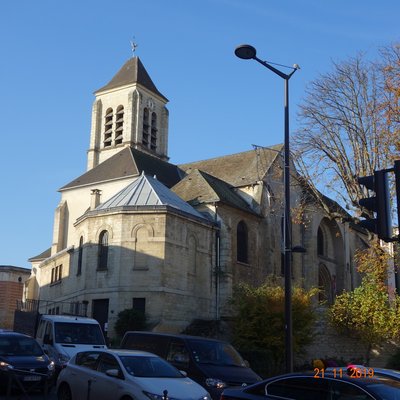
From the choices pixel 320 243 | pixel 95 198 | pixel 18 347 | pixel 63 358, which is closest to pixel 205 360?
pixel 18 347

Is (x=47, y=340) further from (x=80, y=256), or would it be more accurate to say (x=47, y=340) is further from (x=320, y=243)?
(x=320, y=243)

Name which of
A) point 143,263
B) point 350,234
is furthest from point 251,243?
point 350,234

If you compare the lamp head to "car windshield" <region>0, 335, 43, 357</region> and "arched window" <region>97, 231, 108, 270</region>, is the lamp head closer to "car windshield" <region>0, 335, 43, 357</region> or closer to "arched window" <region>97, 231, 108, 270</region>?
"car windshield" <region>0, 335, 43, 357</region>

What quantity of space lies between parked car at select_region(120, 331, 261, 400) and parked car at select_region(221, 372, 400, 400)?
424 centimetres

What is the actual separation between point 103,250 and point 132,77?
108ft

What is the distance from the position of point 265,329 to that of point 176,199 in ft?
37.9

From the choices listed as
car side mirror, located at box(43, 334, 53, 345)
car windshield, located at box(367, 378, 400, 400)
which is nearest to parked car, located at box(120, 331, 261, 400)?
car side mirror, located at box(43, 334, 53, 345)

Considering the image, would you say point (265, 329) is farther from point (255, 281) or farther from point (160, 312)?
point (255, 281)

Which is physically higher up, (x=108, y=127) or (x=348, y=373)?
(x=108, y=127)

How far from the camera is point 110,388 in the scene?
10516mm

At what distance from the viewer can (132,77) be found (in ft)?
197

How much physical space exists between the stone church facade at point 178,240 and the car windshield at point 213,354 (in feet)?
45.2

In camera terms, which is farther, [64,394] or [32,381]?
[32,381]

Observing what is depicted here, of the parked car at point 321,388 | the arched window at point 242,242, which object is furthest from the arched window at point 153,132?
the parked car at point 321,388
